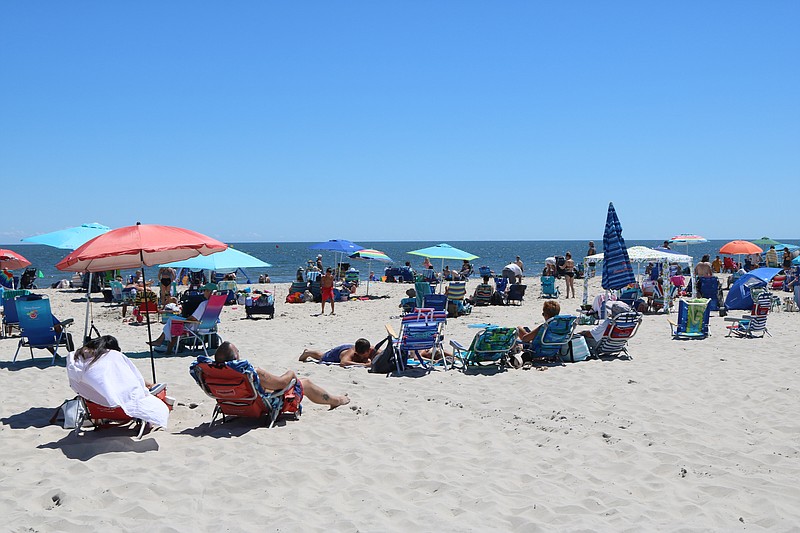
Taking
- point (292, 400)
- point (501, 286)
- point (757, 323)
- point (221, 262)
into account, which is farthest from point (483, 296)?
point (292, 400)

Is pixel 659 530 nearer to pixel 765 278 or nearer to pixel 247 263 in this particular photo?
pixel 247 263

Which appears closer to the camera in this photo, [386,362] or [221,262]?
[386,362]

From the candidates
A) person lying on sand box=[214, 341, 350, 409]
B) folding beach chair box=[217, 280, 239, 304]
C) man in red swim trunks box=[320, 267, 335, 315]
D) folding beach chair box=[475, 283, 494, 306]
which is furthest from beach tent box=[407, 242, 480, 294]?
person lying on sand box=[214, 341, 350, 409]

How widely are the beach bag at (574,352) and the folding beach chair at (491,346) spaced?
2.75 ft

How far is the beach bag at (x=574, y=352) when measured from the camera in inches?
332

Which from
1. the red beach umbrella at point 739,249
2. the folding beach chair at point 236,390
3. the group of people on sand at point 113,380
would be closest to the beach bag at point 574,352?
the folding beach chair at point 236,390

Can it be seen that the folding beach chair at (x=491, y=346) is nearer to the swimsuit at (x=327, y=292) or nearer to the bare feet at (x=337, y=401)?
the bare feet at (x=337, y=401)

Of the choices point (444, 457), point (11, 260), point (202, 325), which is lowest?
point (444, 457)

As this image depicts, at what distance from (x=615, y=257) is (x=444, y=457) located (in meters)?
8.10

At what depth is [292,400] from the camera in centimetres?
572

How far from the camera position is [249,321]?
545 inches

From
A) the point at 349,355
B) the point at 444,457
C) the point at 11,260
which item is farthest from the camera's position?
the point at 11,260

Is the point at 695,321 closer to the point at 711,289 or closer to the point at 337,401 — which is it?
the point at 711,289

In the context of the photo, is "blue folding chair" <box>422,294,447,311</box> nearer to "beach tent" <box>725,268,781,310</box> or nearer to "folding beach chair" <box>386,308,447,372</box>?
"folding beach chair" <box>386,308,447,372</box>
